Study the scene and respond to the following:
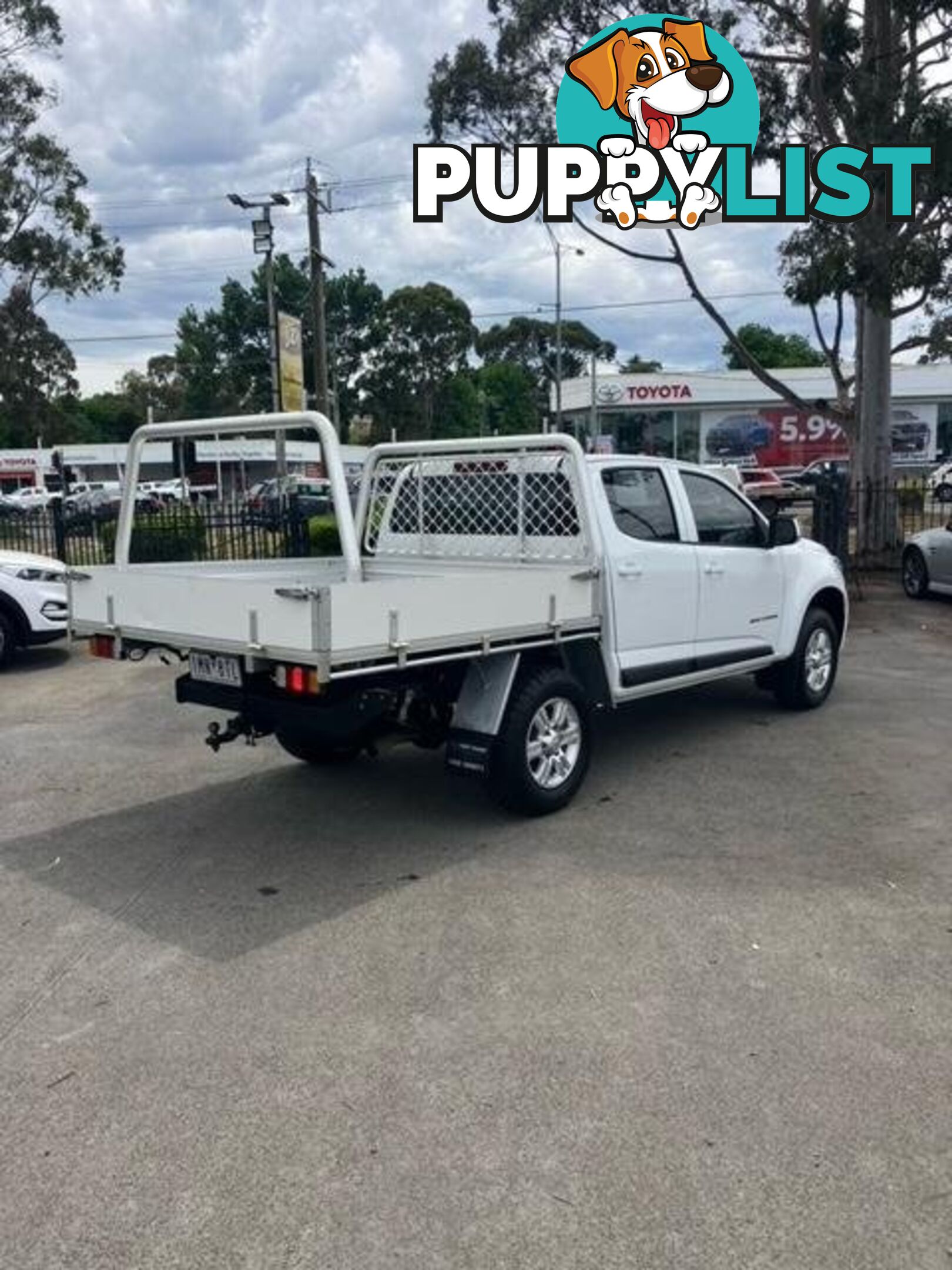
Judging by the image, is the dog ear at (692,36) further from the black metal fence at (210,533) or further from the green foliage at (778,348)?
the green foliage at (778,348)

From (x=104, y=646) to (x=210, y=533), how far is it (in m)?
10.1

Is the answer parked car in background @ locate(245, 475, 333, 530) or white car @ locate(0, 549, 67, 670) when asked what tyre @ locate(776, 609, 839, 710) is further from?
white car @ locate(0, 549, 67, 670)

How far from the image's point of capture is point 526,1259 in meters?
2.53

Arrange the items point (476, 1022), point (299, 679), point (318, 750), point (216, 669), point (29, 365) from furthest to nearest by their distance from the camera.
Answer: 1. point (29, 365)
2. point (318, 750)
3. point (216, 669)
4. point (299, 679)
5. point (476, 1022)

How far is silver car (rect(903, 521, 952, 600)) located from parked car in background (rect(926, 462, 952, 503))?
10.2 m

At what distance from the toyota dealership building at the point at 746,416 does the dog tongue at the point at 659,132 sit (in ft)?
116

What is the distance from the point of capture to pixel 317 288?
25.7m

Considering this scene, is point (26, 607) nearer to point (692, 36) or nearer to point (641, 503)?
point (641, 503)

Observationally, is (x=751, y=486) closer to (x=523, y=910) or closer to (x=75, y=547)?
(x=75, y=547)

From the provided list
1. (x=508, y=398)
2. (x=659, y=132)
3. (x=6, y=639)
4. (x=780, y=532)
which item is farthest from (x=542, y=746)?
(x=508, y=398)

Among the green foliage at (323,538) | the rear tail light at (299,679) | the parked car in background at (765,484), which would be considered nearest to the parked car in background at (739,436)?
the parked car in background at (765,484)

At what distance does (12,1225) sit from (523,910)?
2321mm

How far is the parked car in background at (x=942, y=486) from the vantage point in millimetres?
25031

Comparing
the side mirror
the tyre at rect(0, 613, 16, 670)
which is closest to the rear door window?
→ the side mirror
